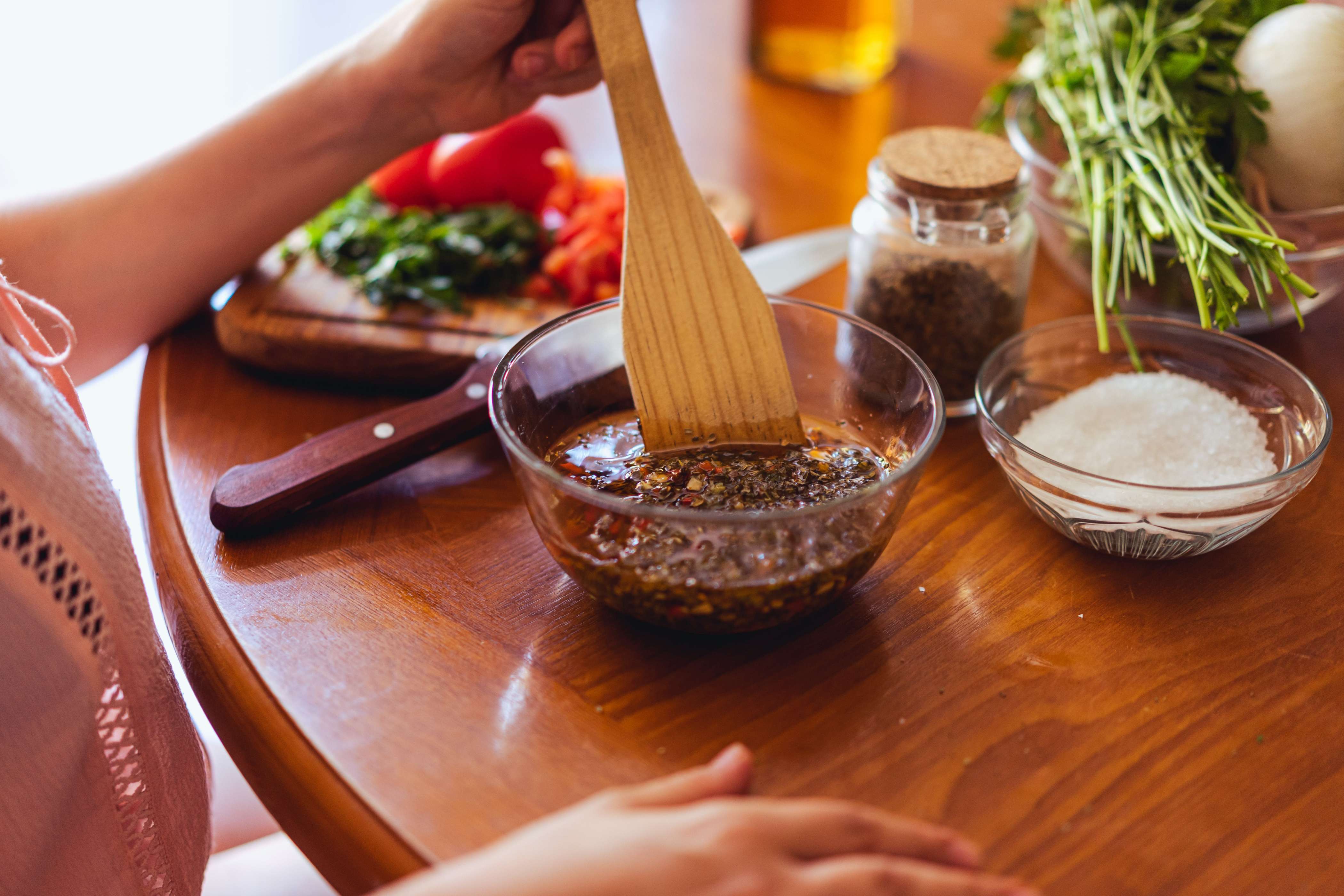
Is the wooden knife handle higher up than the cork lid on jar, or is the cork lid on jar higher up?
the cork lid on jar

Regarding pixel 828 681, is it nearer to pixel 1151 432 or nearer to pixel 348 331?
pixel 1151 432

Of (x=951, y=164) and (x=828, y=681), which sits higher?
(x=951, y=164)

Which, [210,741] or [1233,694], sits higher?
[1233,694]

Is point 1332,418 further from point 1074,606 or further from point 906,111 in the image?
point 906,111

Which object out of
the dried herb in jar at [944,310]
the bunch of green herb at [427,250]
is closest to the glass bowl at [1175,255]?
the dried herb in jar at [944,310]

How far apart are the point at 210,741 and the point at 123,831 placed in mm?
571

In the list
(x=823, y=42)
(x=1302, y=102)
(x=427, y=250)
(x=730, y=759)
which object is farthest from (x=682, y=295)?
(x=823, y=42)

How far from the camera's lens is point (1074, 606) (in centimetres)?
73

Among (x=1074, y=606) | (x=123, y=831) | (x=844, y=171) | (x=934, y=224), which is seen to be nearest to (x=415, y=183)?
(x=844, y=171)

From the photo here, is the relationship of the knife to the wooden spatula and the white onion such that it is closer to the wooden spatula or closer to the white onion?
the wooden spatula

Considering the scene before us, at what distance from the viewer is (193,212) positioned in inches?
37.9

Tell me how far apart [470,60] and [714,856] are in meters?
0.80

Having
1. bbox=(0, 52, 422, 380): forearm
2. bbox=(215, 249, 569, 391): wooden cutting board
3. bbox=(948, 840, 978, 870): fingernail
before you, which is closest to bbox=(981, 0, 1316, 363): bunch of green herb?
bbox=(948, 840, 978, 870): fingernail

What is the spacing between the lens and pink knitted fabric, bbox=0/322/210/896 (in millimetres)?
632
